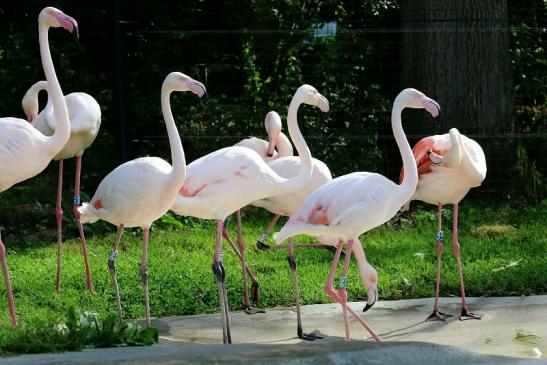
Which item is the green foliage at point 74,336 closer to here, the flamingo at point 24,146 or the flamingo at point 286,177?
the flamingo at point 24,146

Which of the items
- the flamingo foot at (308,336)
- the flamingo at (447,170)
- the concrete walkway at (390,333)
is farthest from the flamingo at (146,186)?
the flamingo at (447,170)

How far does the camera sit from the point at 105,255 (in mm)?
7883

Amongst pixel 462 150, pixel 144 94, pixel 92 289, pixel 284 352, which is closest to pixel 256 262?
pixel 92 289

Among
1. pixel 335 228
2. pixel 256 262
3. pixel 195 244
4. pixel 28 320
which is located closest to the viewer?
pixel 335 228

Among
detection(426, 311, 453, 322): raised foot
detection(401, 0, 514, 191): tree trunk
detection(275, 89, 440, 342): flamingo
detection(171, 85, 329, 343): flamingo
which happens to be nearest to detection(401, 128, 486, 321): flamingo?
detection(426, 311, 453, 322): raised foot

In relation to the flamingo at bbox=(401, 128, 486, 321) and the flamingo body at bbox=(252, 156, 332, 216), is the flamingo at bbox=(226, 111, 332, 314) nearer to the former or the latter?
the flamingo body at bbox=(252, 156, 332, 216)

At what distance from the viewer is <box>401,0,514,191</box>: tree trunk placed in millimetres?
9195

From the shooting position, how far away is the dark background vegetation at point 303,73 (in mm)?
9211

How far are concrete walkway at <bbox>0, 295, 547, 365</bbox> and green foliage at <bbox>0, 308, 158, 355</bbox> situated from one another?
26 cm

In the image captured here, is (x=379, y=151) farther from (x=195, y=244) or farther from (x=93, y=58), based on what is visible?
(x=93, y=58)

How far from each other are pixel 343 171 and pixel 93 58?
111 inches

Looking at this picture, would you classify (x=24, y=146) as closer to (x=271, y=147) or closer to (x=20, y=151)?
(x=20, y=151)

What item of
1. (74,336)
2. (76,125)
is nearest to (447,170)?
(76,125)

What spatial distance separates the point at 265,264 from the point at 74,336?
10.1 feet
